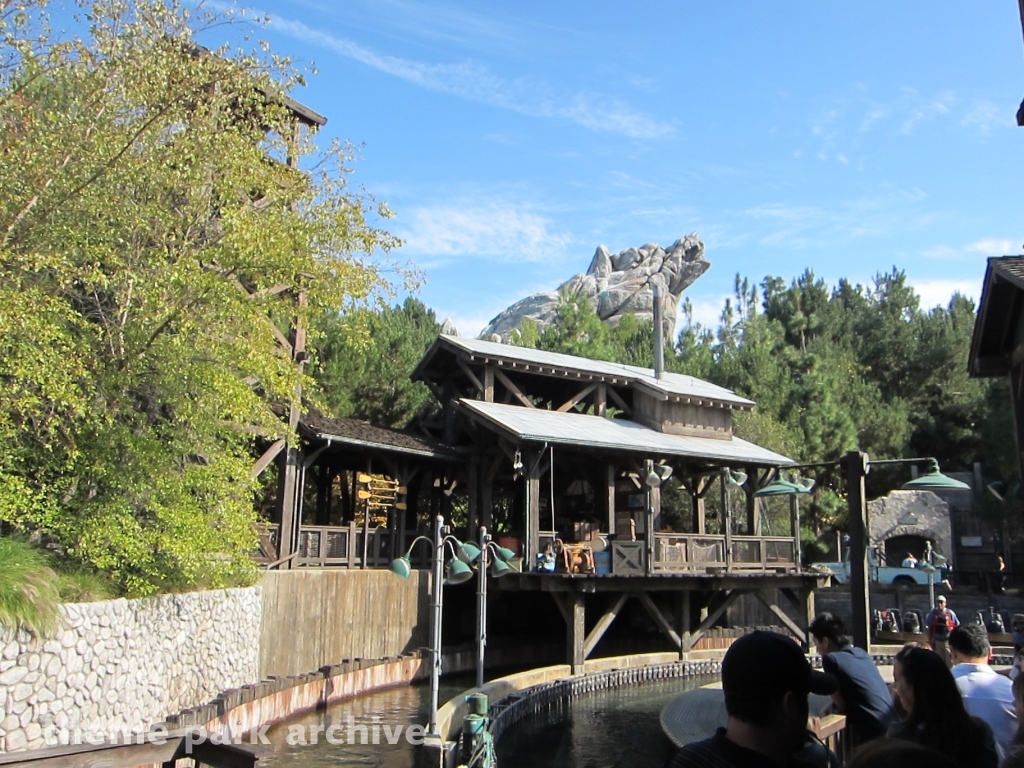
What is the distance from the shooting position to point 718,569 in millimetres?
20703

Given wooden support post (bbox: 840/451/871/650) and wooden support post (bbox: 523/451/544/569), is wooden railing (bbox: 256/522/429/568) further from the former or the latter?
wooden support post (bbox: 840/451/871/650)

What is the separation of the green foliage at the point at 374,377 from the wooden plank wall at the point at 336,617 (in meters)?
6.75

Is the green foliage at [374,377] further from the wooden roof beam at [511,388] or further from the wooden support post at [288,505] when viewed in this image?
the wooden support post at [288,505]

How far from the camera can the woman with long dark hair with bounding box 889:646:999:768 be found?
323 centimetres

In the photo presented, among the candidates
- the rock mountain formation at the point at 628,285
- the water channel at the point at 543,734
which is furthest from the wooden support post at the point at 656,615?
the rock mountain formation at the point at 628,285

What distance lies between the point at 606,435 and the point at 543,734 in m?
8.45

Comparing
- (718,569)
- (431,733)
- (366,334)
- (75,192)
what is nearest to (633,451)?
(718,569)

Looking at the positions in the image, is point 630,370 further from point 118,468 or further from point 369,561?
point 118,468

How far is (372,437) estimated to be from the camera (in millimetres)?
19047

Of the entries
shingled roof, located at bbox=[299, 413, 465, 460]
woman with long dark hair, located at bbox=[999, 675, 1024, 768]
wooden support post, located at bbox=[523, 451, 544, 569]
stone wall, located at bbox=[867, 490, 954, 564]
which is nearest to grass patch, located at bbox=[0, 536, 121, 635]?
shingled roof, located at bbox=[299, 413, 465, 460]

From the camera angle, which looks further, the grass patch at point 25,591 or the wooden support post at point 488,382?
the wooden support post at point 488,382

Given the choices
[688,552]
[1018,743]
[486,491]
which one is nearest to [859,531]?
[1018,743]

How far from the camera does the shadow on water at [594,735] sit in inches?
488

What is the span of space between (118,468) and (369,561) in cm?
943
